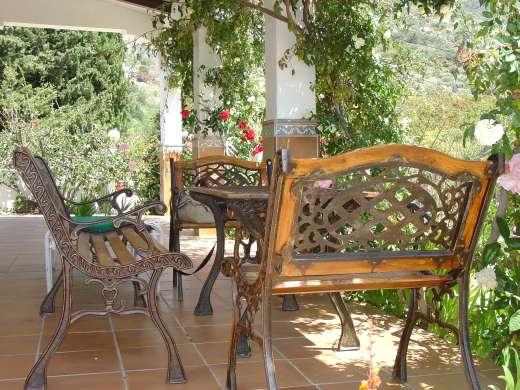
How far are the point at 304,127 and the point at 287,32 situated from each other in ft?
2.18

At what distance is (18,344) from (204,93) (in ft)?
14.7

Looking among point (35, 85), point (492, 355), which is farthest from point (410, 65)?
point (35, 85)

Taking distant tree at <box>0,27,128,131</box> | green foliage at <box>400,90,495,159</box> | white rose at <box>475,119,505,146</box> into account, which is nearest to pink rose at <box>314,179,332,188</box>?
white rose at <box>475,119,505,146</box>

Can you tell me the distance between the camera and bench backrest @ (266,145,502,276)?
171 cm

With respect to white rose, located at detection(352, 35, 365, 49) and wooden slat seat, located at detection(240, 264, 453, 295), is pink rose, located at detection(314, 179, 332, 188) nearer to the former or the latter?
wooden slat seat, located at detection(240, 264, 453, 295)

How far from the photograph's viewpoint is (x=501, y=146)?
82.6 inches

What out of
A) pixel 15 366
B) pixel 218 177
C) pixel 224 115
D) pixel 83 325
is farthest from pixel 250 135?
pixel 15 366

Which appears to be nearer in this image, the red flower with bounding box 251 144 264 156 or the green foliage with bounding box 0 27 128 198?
the red flower with bounding box 251 144 264 156

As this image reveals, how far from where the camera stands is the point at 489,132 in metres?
2.04

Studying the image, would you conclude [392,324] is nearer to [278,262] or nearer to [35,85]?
[278,262]

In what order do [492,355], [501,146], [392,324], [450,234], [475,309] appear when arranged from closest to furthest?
[450,234]
[501,146]
[492,355]
[475,309]
[392,324]

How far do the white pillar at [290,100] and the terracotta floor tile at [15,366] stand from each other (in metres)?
2.36

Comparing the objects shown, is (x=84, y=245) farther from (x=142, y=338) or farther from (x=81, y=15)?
(x=81, y=15)

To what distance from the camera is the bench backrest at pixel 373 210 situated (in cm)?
171
